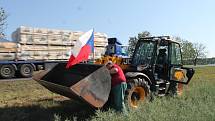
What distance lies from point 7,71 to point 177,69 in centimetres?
1205

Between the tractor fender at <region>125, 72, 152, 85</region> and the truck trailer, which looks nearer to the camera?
the tractor fender at <region>125, 72, 152, 85</region>

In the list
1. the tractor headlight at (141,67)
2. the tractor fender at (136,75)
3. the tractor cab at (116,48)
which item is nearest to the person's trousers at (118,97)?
the tractor fender at (136,75)

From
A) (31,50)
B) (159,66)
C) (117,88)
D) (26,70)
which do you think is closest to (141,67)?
(159,66)

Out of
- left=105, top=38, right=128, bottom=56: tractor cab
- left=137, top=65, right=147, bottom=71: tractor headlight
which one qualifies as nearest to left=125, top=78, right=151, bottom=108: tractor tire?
left=137, top=65, right=147, bottom=71: tractor headlight

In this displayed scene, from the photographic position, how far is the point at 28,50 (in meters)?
21.6

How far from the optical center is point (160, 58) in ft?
39.1

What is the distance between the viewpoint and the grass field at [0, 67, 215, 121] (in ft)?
23.1

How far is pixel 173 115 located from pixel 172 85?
200 inches

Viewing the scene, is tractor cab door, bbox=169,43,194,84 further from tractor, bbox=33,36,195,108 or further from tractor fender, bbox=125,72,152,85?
tractor fender, bbox=125,72,152,85

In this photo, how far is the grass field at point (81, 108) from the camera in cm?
705

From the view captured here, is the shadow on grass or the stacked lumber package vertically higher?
the stacked lumber package

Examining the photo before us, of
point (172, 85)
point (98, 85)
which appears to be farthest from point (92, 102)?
point (172, 85)

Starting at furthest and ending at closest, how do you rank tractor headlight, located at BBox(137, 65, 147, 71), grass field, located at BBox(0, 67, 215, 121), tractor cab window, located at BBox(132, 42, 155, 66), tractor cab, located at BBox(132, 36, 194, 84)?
1. tractor cab window, located at BBox(132, 42, 155, 66)
2. tractor cab, located at BBox(132, 36, 194, 84)
3. tractor headlight, located at BBox(137, 65, 147, 71)
4. grass field, located at BBox(0, 67, 215, 121)

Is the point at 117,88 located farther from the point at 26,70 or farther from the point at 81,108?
the point at 26,70
